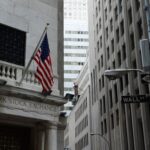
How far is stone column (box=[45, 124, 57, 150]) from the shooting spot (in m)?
16.6

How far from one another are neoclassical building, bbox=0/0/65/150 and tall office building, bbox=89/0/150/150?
727 inches

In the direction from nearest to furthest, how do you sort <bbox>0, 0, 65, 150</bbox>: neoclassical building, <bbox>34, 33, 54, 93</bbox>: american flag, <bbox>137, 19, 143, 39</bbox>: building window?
<bbox>0, 0, 65, 150</bbox>: neoclassical building, <bbox>34, 33, 54, 93</bbox>: american flag, <bbox>137, 19, 143, 39</bbox>: building window

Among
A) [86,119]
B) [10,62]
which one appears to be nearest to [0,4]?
[10,62]

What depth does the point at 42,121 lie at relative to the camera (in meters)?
16.9

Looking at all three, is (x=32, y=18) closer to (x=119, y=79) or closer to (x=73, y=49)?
(x=119, y=79)

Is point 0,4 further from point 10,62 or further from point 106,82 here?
point 106,82

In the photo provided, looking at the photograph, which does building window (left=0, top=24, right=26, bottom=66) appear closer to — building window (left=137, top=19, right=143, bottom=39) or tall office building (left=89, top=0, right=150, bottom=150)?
tall office building (left=89, top=0, right=150, bottom=150)

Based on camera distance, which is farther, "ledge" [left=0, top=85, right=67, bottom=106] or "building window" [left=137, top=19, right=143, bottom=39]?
"building window" [left=137, top=19, right=143, bottom=39]

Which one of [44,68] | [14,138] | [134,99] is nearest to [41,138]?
[14,138]

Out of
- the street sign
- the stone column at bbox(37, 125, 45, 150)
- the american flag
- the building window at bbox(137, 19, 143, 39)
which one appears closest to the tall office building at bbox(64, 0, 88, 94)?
the building window at bbox(137, 19, 143, 39)

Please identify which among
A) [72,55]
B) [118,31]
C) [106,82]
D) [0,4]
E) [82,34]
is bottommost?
[0,4]

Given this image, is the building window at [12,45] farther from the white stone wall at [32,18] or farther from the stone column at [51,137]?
the stone column at [51,137]

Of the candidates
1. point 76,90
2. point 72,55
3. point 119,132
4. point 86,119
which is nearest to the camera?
point 119,132

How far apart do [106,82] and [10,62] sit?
38930 millimetres
